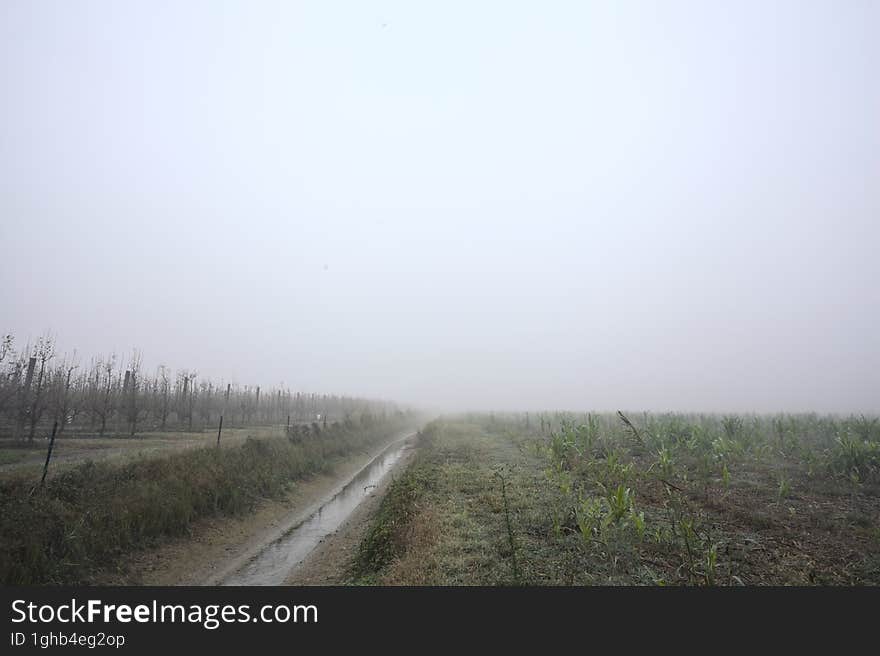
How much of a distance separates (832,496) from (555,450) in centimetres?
817

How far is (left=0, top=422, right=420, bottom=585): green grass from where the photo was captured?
7.95 m

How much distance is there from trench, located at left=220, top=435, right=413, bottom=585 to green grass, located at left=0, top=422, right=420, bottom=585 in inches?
93.2

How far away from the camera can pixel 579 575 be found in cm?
638

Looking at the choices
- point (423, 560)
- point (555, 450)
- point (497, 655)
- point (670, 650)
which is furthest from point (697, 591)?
point (555, 450)

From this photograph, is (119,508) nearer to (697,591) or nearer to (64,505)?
(64,505)

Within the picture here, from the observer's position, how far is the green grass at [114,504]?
7.95 m

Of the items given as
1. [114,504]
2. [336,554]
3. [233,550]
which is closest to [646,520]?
[336,554]

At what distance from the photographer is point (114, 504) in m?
10.1

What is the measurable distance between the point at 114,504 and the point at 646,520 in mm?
13561

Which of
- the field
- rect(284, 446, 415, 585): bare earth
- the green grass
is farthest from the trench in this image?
the green grass

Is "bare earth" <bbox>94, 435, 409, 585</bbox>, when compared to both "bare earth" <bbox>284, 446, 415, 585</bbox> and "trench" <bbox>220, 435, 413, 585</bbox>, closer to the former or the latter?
"bare earth" <bbox>284, 446, 415, 585</bbox>

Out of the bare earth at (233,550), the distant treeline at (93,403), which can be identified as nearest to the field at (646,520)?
the bare earth at (233,550)

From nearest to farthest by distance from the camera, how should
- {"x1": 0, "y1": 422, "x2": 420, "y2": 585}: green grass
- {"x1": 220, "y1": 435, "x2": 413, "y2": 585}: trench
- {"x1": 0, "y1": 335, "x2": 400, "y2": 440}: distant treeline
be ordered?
1. {"x1": 0, "y1": 422, "x2": 420, "y2": 585}: green grass
2. {"x1": 220, "y1": 435, "x2": 413, "y2": 585}: trench
3. {"x1": 0, "y1": 335, "x2": 400, "y2": 440}: distant treeline

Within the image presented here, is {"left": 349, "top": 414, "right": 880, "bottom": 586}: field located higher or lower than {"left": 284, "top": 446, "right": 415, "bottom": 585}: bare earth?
higher
